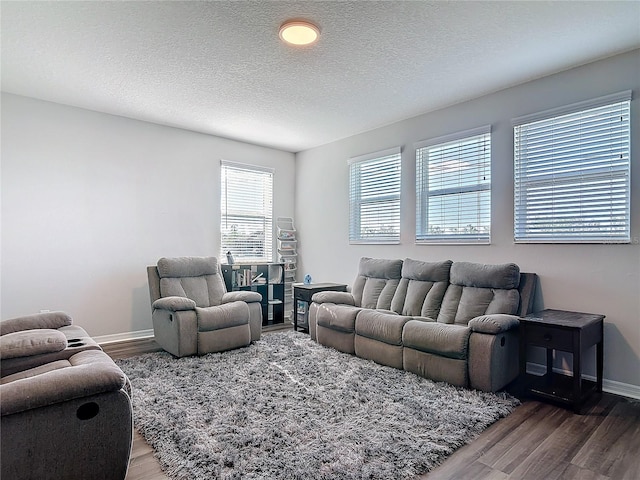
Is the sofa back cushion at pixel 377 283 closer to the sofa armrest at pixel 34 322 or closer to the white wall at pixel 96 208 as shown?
the white wall at pixel 96 208

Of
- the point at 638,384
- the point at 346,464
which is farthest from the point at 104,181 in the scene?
the point at 638,384

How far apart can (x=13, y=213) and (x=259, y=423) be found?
3.46 meters

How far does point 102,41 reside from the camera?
2.80m

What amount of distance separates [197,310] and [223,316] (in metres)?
0.27

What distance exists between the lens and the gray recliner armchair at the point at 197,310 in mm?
3660

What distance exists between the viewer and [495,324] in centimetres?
280

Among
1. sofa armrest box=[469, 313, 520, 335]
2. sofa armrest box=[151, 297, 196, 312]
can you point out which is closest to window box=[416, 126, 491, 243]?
sofa armrest box=[469, 313, 520, 335]

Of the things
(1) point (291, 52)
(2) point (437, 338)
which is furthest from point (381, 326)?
(1) point (291, 52)

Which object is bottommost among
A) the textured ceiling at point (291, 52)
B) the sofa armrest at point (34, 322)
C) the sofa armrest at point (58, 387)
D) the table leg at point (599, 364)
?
the table leg at point (599, 364)

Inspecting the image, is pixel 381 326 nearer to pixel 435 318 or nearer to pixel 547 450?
pixel 435 318

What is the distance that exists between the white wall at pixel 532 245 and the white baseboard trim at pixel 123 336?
2.57m

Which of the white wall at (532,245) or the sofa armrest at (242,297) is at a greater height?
the white wall at (532,245)

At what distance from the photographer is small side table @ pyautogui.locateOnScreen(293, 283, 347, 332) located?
15.7 ft

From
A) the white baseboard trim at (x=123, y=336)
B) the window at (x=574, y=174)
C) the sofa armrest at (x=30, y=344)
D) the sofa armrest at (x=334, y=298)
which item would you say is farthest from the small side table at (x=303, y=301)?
the sofa armrest at (x=30, y=344)
